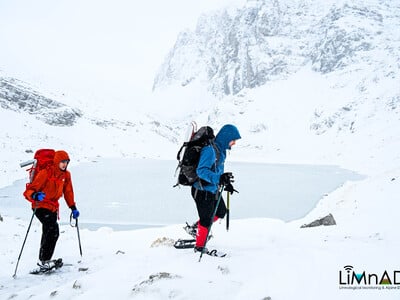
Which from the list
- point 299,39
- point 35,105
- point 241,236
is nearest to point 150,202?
point 241,236

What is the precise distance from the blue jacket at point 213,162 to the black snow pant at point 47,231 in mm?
2914

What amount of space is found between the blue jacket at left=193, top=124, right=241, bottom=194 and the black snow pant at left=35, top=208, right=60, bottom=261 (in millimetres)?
2914

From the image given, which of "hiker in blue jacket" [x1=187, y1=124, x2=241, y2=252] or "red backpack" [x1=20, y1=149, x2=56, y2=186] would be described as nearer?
"hiker in blue jacket" [x1=187, y1=124, x2=241, y2=252]

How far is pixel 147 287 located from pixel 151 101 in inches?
7876

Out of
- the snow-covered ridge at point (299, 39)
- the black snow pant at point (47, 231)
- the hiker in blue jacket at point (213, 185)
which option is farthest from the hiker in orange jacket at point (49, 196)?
the snow-covered ridge at point (299, 39)

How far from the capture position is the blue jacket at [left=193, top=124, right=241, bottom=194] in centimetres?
507

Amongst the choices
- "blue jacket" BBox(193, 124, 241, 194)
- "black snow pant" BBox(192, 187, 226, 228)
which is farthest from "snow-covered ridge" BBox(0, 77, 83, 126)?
"blue jacket" BBox(193, 124, 241, 194)

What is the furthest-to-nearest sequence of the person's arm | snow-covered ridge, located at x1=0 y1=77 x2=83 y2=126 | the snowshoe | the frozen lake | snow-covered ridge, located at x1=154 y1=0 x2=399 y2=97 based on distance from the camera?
snow-covered ridge, located at x1=154 y1=0 x2=399 y2=97 < snow-covered ridge, located at x1=0 y1=77 x2=83 y2=126 < the frozen lake < the snowshoe < the person's arm

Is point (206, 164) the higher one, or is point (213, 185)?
point (206, 164)

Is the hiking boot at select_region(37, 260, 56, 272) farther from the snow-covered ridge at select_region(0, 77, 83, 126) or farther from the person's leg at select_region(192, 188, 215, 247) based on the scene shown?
the snow-covered ridge at select_region(0, 77, 83, 126)

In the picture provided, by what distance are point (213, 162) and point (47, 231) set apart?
3503mm

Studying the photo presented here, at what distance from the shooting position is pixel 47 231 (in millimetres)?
5980

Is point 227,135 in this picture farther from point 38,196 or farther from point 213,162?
point 38,196

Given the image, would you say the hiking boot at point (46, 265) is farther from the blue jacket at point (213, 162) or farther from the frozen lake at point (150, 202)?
the frozen lake at point (150, 202)
